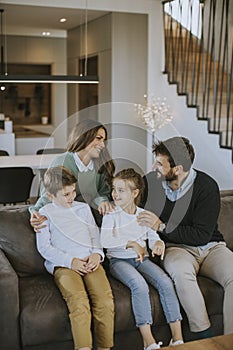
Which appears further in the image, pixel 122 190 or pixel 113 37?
pixel 113 37

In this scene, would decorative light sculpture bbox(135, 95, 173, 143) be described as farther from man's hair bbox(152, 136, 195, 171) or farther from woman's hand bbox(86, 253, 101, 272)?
woman's hand bbox(86, 253, 101, 272)

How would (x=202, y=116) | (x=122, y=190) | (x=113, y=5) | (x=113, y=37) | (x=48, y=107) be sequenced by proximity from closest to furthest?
(x=122, y=190)
(x=202, y=116)
(x=113, y=5)
(x=113, y=37)
(x=48, y=107)

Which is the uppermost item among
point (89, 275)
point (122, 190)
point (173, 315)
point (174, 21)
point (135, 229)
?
point (174, 21)

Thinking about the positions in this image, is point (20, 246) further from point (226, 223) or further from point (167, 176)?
point (226, 223)

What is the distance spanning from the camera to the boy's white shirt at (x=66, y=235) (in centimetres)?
295

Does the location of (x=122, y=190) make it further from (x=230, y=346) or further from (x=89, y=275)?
(x=230, y=346)

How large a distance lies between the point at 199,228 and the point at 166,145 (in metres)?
0.52

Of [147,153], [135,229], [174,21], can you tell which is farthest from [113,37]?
[135,229]

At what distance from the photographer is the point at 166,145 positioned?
3168 millimetres

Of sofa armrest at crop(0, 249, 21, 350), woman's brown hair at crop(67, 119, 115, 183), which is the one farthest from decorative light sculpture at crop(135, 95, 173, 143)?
sofa armrest at crop(0, 249, 21, 350)

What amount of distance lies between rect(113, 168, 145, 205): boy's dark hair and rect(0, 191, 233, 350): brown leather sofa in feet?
1.75

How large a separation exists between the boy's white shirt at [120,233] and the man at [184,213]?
0.07m

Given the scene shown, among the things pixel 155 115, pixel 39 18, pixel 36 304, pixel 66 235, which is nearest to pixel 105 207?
pixel 66 235

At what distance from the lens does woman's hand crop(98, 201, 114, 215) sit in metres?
3.08
